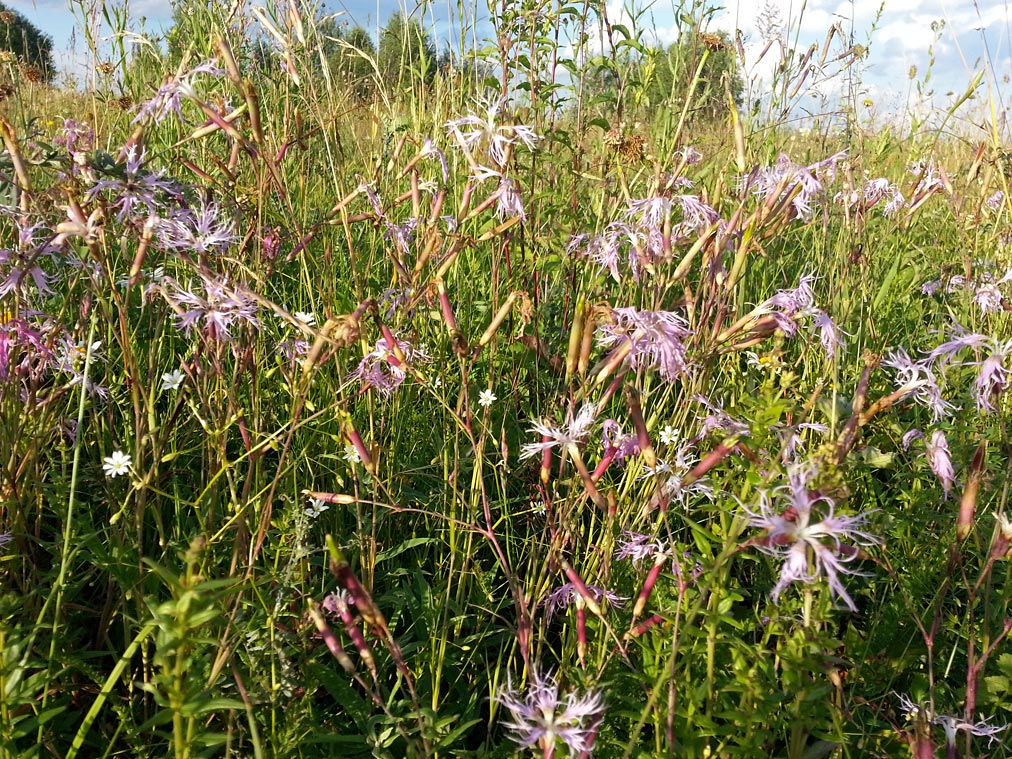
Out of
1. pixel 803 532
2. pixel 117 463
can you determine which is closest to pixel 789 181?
pixel 803 532

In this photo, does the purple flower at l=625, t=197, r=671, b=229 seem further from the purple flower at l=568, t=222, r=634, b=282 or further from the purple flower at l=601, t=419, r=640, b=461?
the purple flower at l=601, t=419, r=640, b=461

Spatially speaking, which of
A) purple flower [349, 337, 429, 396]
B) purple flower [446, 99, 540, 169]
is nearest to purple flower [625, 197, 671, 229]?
purple flower [446, 99, 540, 169]

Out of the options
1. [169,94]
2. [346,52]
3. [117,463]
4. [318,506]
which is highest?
[346,52]

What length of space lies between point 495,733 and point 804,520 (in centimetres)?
72

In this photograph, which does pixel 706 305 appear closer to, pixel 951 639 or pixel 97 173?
pixel 951 639

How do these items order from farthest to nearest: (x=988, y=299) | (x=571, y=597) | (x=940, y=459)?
(x=988, y=299) < (x=571, y=597) < (x=940, y=459)

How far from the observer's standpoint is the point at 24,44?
361cm

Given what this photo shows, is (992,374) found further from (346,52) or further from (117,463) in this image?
(346,52)

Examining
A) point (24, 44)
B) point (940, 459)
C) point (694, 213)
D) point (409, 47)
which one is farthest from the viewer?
point (24, 44)

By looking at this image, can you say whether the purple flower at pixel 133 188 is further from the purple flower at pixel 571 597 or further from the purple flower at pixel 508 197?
the purple flower at pixel 571 597

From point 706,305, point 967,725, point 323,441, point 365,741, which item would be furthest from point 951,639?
point 323,441

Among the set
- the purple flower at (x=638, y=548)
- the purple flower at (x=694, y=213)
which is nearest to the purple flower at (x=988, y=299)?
the purple flower at (x=694, y=213)

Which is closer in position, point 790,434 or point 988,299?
point 790,434

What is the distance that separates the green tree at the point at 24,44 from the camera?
3.63m
